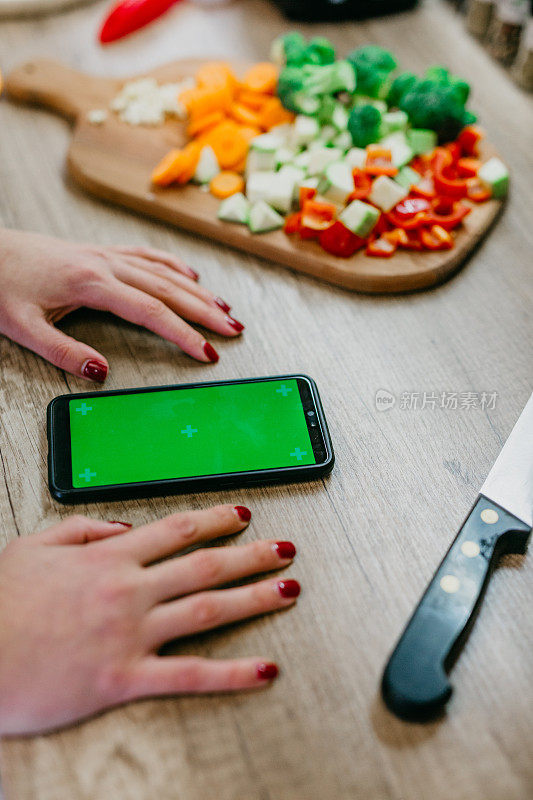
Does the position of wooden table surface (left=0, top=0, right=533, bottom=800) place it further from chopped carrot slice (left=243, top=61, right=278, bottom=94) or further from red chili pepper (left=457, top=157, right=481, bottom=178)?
chopped carrot slice (left=243, top=61, right=278, bottom=94)

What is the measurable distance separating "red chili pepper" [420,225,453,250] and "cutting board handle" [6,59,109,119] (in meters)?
Answer: 0.61

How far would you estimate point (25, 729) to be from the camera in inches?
21.0

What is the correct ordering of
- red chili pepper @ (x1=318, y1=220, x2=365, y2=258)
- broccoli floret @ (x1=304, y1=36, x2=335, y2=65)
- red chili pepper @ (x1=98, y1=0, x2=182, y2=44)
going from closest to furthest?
red chili pepper @ (x1=318, y1=220, x2=365, y2=258)
broccoli floret @ (x1=304, y1=36, x2=335, y2=65)
red chili pepper @ (x1=98, y1=0, x2=182, y2=44)

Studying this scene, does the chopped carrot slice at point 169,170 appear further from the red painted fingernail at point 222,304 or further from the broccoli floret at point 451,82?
the broccoli floret at point 451,82

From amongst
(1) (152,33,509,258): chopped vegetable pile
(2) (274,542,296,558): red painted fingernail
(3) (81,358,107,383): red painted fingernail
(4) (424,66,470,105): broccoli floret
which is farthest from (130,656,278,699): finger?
(4) (424,66,470,105): broccoli floret

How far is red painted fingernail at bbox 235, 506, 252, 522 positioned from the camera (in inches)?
25.9

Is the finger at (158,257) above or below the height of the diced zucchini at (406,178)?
below

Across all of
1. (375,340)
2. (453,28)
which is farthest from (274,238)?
(453,28)

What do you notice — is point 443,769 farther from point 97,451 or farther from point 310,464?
point 97,451

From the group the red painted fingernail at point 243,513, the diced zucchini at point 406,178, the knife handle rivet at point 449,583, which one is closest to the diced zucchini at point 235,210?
the diced zucchini at point 406,178

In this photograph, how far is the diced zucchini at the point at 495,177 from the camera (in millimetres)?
979

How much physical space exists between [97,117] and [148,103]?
0.29 ft

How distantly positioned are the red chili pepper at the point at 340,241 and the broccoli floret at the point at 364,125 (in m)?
0.19

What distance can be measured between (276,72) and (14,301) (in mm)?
635
